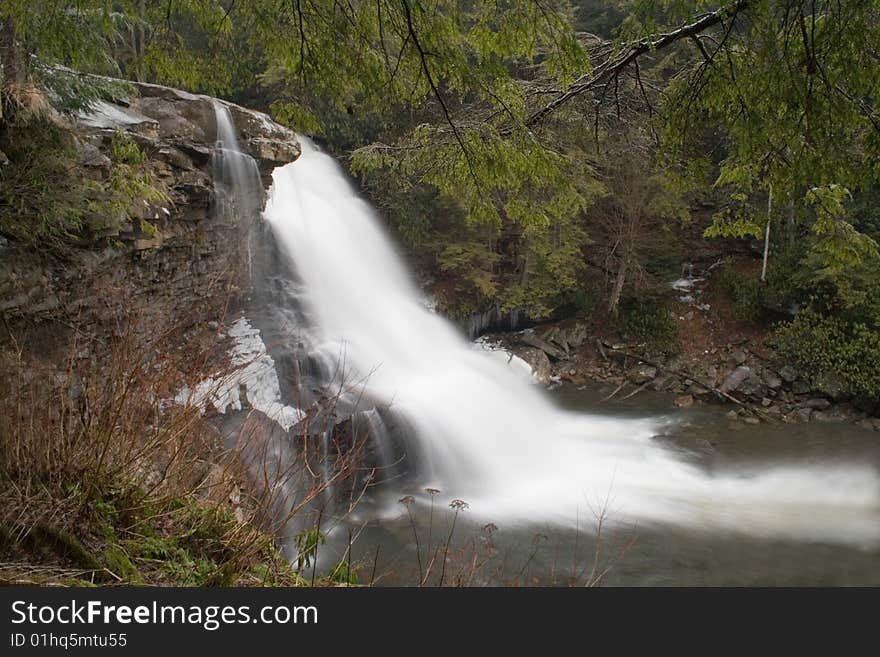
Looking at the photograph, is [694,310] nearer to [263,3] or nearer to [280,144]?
[280,144]

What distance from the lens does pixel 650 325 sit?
48.5 feet

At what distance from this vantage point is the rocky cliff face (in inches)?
226

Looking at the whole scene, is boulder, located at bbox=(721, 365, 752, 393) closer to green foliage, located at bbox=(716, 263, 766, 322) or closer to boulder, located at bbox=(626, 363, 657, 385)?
boulder, located at bbox=(626, 363, 657, 385)

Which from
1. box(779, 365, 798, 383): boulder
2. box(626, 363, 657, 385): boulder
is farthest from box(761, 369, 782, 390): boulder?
box(626, 363, 657, 385): boulder

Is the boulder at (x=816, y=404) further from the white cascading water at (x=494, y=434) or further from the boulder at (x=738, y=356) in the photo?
the white cascading water at (x=494, y=434)

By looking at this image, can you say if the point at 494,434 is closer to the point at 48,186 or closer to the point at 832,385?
the point at 832,385

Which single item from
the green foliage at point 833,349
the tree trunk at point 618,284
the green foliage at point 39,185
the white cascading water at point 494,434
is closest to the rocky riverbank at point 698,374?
the green foliage at point 833,349

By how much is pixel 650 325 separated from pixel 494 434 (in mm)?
7006

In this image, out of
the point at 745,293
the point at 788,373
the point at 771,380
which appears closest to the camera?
the point at 788,373

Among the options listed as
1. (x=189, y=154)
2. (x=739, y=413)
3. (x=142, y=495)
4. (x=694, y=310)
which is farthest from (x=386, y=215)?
(x=142, y=495)

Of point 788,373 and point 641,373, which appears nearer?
point 788,373

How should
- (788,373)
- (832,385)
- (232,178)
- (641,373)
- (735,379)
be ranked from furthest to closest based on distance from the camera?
(641,373) → (735,379) → (788,373) → (832,385) → (232,178)

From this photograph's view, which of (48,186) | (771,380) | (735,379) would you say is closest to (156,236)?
(48,186)

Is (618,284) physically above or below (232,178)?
below
